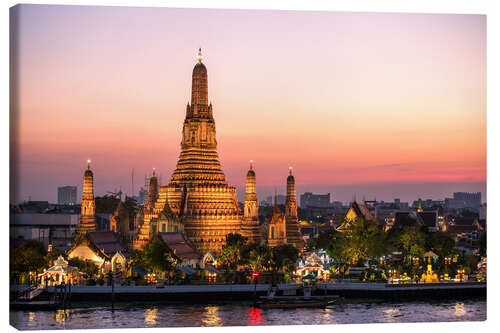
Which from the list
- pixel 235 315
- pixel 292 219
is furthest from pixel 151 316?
pixel 292 219

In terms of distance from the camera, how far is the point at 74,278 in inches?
1335

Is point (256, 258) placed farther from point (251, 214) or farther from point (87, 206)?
point (87, 206)

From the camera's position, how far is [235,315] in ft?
94.7

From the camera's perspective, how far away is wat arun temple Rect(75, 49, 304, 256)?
42.8 metres

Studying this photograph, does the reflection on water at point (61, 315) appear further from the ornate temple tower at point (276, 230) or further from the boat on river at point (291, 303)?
the ornate temple tower at point (276, 230)

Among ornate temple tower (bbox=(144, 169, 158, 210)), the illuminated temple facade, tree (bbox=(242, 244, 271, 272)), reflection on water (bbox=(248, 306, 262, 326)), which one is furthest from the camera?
ornate temple tower (bbox=(144, 169, 158, 210))

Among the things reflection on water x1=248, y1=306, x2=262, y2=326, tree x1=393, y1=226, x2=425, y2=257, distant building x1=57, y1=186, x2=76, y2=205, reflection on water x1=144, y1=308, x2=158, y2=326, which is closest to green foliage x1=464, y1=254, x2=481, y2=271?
tree x1=393, y1=226, x2=425, y2=257

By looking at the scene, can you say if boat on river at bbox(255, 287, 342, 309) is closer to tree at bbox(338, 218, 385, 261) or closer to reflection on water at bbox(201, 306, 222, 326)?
reflection on water at bbox(201, 306, 222, 326)

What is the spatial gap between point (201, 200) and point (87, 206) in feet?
20.1

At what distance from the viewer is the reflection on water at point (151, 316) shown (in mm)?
27141

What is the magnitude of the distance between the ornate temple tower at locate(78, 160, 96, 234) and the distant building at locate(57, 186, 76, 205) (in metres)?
0.64

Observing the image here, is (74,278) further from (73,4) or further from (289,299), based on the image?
(73,4)

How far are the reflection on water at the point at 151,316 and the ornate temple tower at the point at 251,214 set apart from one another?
14133 mm

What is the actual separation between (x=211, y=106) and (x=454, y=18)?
2050 cm
